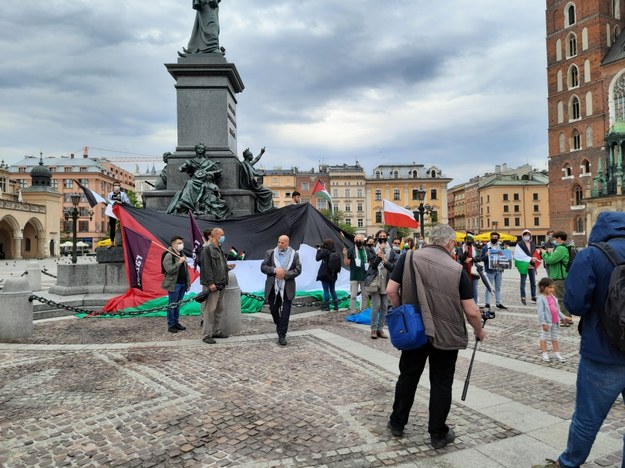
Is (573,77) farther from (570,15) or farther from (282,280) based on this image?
(282,280)

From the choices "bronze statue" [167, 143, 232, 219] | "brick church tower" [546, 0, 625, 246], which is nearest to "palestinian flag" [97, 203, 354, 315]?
"bronze statue" [167, 143, 232, 219]

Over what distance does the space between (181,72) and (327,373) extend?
1159cm

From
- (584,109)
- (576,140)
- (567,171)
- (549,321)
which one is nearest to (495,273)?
(549,321)

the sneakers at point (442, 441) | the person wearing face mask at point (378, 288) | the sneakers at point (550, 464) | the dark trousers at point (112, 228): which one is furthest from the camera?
the dark trousers at point (112, 228)

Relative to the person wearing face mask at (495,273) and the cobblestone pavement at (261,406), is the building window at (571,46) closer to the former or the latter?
the person wearing face mask at (495,273)

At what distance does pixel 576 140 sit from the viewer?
182 ft

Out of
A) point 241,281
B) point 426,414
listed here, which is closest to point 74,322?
point 241,281

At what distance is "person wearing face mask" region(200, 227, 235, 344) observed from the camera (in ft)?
24.3

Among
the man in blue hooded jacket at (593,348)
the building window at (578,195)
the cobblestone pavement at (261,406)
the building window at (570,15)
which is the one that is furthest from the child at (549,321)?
the building window at (570,15)

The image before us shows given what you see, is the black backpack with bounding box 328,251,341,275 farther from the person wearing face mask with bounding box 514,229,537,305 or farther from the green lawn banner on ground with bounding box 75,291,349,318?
the person wearing face mask with bounding box 514,229,537,305

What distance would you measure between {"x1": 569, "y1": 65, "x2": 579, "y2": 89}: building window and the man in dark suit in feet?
199

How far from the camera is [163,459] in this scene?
3.55 m

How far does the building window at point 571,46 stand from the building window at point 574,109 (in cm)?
556

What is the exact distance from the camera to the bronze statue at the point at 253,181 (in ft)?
47.1
